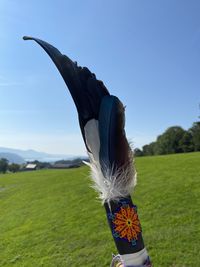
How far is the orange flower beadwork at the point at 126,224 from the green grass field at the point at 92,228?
246 cm

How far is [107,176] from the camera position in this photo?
1.72 meters

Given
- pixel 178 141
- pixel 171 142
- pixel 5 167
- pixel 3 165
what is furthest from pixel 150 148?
pixel 3 165

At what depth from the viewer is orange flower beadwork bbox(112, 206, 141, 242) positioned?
1.67m

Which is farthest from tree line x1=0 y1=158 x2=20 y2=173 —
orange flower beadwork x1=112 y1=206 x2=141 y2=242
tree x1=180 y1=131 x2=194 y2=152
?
orange flower beadwork x1=112 y1=206 x2=141 y2=242

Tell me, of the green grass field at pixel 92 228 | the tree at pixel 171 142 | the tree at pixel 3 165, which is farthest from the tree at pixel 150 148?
the green grass field at pixel 92 228

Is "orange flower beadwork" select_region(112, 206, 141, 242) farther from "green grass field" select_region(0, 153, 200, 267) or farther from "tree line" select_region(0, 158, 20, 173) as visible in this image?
"tree line" select_region(0, 158, 20, 173)

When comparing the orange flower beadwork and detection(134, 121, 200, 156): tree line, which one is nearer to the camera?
the orange flower beadwork

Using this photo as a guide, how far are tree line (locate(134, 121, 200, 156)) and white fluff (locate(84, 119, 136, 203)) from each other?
44.4 metres

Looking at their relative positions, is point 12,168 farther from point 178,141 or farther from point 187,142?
point 187,142

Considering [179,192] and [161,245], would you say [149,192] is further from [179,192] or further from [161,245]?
[161,245]

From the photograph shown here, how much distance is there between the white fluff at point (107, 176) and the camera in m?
1.71

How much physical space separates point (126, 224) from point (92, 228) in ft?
13.7

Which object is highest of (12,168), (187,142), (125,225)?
(187,142)

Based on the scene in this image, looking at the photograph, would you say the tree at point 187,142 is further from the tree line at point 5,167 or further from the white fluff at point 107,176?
the white fluff at point 107,176
